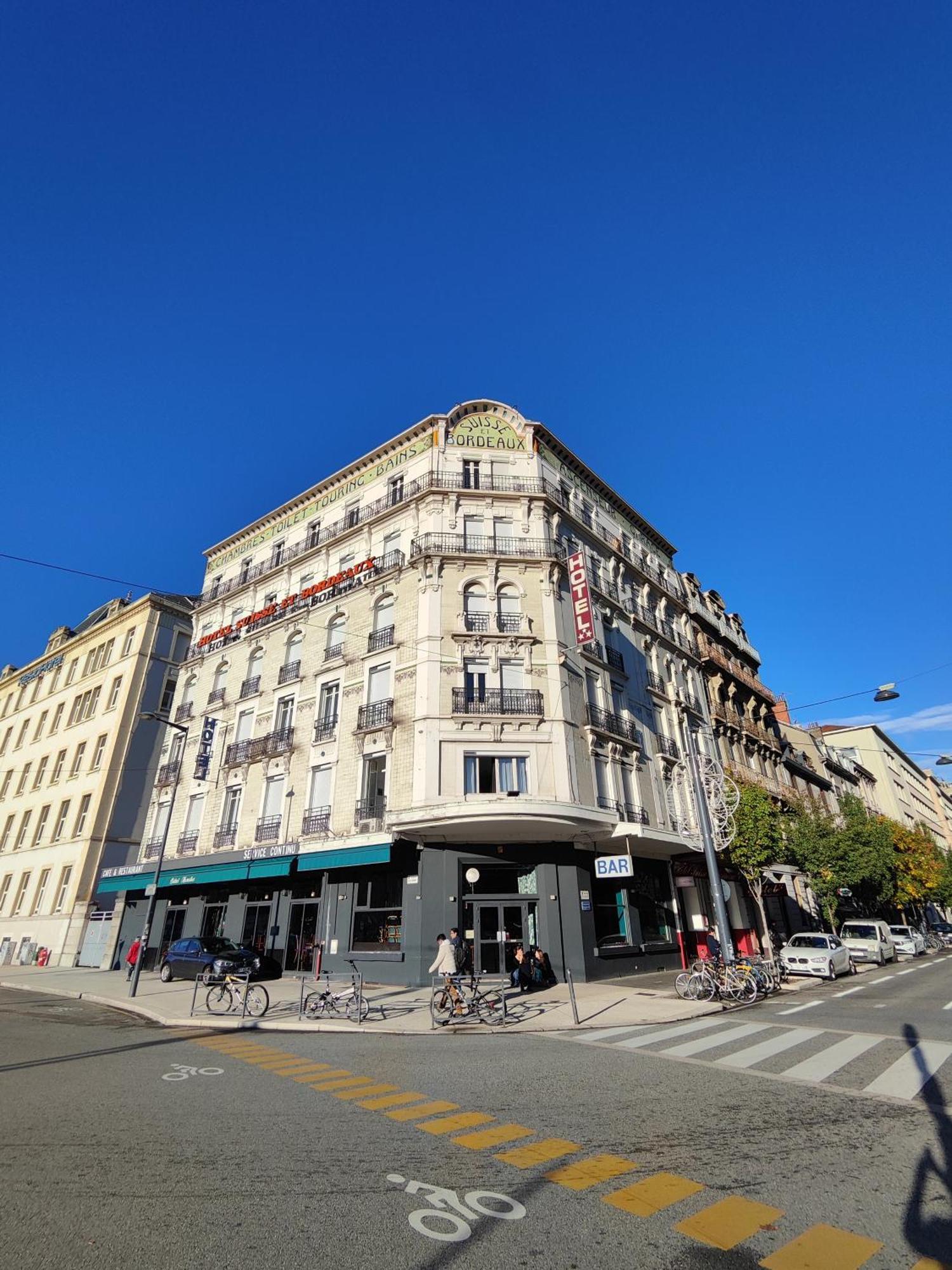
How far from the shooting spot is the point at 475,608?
2391cm

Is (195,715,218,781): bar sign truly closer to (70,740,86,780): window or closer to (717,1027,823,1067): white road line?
(70,740,86,780): window

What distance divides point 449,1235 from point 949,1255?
124 inches

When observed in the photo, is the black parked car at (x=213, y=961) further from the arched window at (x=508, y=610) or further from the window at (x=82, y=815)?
the arched window at (x=508, y=610)

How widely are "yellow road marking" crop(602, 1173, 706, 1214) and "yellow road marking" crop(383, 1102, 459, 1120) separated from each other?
263cm

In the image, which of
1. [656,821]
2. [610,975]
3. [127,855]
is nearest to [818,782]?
[656,821]

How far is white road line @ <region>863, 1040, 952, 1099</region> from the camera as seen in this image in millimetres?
7453

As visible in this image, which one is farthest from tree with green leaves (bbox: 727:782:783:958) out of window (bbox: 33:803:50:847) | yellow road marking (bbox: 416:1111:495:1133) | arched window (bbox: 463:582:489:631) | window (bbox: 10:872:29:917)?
window (bbox: 10:872:29:917)

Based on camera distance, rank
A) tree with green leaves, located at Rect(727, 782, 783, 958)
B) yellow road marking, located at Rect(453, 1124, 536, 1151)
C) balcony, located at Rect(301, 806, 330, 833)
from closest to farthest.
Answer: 1. yellow road marking, located at Rect(453, 1124, 536, 1151)
2. balcony, located at Rect(301, 806, 330, 833)
3. tree with green leaves, located at Rect(727, 782, 783, 958)

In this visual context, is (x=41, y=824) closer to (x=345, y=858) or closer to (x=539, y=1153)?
(x=345, y=858)

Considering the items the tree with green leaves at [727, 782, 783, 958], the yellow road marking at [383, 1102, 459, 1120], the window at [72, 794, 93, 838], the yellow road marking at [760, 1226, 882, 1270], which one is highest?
the window at [72, 794, 93, 838]

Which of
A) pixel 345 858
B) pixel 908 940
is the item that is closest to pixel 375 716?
pixel 345 858

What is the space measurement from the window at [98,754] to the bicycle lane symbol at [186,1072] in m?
28.6

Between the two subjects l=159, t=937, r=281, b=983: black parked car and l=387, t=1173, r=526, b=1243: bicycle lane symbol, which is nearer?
l=387, t=1173, r=526, b=1243: bicycle lane symbol

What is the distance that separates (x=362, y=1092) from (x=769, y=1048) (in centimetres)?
670
